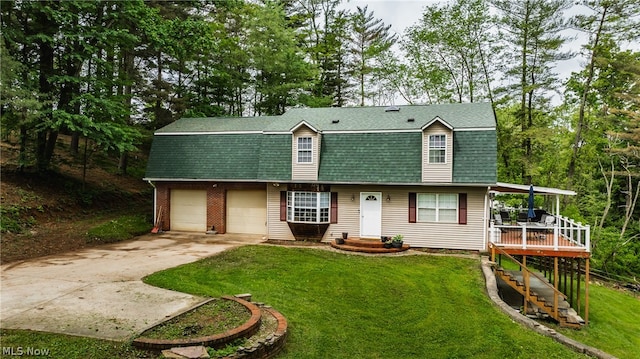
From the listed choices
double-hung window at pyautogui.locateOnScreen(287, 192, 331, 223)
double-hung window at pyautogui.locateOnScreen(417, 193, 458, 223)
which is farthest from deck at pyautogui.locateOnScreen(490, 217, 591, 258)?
double-hung window at pyautogui.locateOnScreen(287, 192, 331, 223)

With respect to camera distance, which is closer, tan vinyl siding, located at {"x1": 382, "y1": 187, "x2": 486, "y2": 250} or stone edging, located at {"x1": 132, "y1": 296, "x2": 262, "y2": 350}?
stone edging, located at {"x1": 132, "y1": 296, "x2": 262, "y2": 350}

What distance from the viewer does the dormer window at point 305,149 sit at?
48.9 ft

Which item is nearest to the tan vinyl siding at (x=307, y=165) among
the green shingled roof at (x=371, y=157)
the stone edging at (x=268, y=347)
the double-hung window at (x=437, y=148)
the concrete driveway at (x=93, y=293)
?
the green shingled roof at (x=371, y=157)

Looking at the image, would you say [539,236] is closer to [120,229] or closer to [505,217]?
[505,217]

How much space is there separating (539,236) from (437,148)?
4.52 m

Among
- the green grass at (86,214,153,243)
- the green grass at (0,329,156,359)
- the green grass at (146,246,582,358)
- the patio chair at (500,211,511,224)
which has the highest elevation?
the patio chair at (500,211,511,224)

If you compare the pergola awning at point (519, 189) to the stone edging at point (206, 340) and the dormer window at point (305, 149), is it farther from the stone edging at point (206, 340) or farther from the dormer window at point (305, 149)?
the stone edging at point (206, 340)

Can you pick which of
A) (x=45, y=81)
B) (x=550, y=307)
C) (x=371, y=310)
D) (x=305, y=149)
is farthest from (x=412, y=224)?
(x=45, y=81)

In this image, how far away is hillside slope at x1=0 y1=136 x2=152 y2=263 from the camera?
1251cm

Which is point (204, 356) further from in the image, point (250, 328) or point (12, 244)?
point (12, 244)

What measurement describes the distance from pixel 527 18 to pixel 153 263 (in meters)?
23.6

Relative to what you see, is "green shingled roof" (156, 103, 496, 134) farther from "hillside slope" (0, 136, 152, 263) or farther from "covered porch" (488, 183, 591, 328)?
"hillside slope" (0, 136, 152, 263)

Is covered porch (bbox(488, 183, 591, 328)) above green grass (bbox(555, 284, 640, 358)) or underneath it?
above

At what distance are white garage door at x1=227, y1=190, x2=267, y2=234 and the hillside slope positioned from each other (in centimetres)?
433
